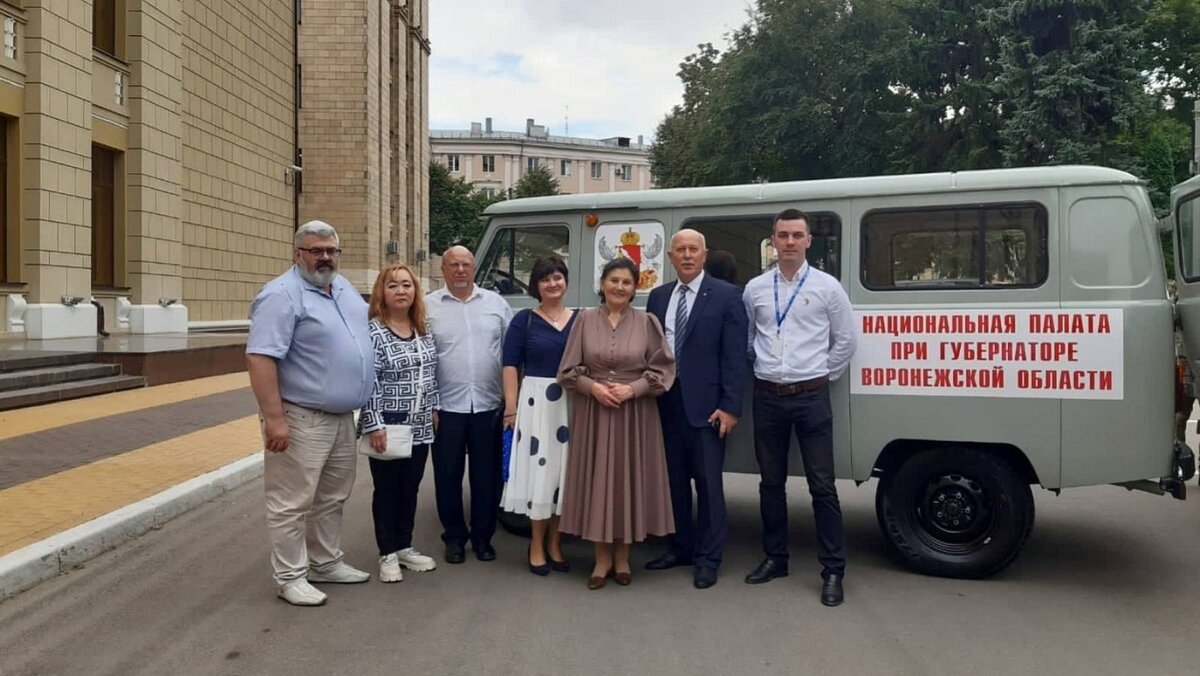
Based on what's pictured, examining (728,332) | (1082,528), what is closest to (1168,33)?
(1082,528)

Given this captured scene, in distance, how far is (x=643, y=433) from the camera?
5.34 metres

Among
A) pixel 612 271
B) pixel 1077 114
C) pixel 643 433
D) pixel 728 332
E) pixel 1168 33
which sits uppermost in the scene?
pixel 1168 33

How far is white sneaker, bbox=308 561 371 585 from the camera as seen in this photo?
5.43m

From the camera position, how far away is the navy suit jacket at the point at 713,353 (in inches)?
207

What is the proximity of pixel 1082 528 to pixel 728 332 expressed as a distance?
334 cm

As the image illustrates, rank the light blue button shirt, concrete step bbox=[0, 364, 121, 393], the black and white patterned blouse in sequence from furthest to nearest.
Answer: concrete step bbox=[0, 364, 121, 393] < the black and white patterned blouse < the light blue button shirt

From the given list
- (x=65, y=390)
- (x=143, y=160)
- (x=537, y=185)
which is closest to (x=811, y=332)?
(x=65, y=390)

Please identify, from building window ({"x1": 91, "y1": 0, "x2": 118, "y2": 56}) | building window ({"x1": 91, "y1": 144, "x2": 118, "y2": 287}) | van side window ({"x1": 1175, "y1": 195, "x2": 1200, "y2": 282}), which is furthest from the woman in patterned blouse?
building window ({"x1": 91, "y1": 0, "x2": 118, "y2": 56})

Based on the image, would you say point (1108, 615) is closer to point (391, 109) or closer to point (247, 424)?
point (247, 424)

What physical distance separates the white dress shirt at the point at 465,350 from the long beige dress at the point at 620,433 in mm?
665

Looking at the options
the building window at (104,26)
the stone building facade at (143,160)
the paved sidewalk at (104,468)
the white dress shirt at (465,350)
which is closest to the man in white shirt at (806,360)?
the white dress shirt at (465,350)

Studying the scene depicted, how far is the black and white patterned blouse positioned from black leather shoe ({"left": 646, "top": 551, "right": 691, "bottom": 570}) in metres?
1.57

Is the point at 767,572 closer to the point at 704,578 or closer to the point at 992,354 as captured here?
the point at 704,578

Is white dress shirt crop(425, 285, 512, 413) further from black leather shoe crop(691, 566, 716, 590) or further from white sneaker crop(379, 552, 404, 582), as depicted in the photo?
black leather shoe crop(691, 566, 716, 590)
